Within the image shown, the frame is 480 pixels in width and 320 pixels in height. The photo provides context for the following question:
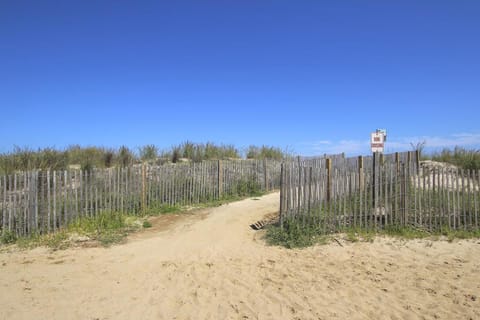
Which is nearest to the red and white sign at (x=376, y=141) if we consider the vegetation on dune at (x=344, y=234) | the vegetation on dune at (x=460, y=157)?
the vegetation on dune at (x=344, y=234)

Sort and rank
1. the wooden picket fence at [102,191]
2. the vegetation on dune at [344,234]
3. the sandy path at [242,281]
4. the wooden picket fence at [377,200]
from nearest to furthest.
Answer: the sandy path at [242,281] → the vegetation on dune at [344,234] → the wooden picket fence at [377,200] → the wooden picket fence at [102,191]

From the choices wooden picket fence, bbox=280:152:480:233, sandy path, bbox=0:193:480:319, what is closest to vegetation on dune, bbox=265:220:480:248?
wooden picket fence, bbox=280:152:480:233

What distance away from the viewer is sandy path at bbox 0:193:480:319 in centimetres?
458

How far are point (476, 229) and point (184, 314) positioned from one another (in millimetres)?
6714

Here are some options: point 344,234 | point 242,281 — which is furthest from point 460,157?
point 242,281

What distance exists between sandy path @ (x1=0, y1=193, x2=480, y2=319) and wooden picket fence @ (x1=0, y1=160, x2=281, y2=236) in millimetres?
1327

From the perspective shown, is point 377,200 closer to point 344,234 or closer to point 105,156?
point 344,234

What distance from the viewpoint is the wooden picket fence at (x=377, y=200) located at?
26.3ft

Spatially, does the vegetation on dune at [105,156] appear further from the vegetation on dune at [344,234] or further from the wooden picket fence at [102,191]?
the vegetation on dune at [344,234]

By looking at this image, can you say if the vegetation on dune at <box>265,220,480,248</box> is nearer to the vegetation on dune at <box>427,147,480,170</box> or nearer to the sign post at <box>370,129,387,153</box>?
the sign post at <box>370,129,387,153</box>

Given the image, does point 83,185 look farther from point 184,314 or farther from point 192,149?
point 192,149

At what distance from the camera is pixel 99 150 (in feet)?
55.9

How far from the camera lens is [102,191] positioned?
968 centimetres

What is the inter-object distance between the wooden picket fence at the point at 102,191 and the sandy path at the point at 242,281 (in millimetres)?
1327
